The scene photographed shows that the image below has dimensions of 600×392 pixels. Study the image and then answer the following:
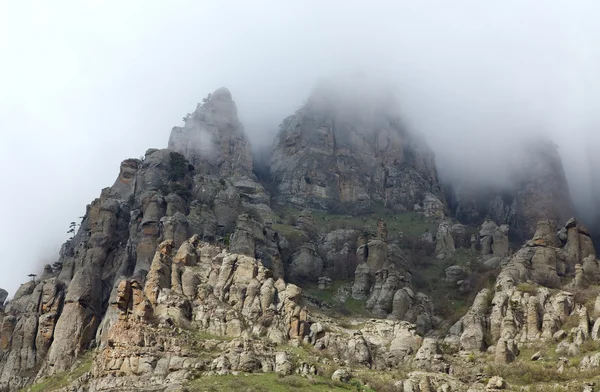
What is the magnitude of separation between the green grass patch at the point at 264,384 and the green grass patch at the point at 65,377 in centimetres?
2378

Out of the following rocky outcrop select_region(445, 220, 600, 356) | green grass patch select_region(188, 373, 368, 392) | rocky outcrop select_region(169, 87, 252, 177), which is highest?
rocky outcrop select_region(169, 87, 252, 177)

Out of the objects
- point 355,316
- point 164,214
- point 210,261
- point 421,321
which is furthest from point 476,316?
point 164,214

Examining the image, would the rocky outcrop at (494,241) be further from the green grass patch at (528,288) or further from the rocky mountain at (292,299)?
the green grass patch at (528,288)

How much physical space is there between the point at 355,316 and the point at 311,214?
60.7 meters

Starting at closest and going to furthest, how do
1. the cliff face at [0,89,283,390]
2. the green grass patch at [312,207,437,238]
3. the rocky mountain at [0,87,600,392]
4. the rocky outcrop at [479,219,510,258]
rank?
the rocky mountain at [0,87,600,392]
the cliff face at [0,89,283,390]
the rocky outcrop at [479,219,510,258]
the green grass patch at [312,207,437,238]

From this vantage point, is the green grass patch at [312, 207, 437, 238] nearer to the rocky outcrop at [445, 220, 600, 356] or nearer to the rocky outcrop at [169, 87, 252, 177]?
the rocky outcrop at [169, 87, 252, 177]

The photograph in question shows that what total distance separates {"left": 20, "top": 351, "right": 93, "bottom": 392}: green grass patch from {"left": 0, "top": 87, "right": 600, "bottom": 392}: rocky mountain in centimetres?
39

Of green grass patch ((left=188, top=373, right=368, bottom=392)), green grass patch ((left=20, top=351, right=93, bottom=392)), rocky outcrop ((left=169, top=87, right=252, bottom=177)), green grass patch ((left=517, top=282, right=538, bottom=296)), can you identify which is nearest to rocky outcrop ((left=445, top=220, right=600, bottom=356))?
green grass patch ((left=517, top=282, right=538, bottom=296))

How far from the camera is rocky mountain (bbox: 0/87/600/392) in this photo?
83.1m

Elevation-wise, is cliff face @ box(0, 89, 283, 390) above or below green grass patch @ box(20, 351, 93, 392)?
above

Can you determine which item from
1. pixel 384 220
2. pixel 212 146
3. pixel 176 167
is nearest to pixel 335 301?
pixel 176 167

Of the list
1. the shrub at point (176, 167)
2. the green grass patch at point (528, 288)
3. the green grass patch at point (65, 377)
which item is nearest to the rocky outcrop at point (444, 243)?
the green grass patch at point (528, 288)

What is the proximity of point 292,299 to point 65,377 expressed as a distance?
32.0m

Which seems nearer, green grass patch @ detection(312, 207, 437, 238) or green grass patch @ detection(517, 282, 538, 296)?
green grass patch @ detection(517, 282, 538, 296)
